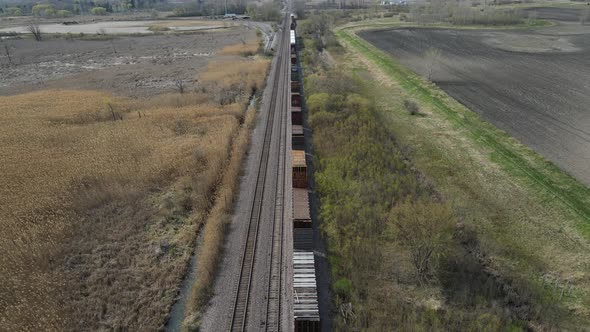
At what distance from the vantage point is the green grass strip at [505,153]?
29.3 m

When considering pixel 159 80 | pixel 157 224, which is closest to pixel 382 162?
pixel 157 224

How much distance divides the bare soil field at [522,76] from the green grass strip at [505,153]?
2053 millimetres

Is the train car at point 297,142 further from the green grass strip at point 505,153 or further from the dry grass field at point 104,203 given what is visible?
the green grass strip at point 505,153

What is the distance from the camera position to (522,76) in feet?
211


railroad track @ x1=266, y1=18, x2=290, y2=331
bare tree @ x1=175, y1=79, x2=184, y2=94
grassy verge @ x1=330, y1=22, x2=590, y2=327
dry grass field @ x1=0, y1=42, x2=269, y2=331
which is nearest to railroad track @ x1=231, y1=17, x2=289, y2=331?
railroad track @ x1=266, y1=18, x2=290, y2=331

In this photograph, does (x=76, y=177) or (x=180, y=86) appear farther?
(x=180, y=86)

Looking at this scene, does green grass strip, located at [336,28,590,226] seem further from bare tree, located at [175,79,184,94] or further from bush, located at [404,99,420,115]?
bare tree, located at [175,79,184,94]

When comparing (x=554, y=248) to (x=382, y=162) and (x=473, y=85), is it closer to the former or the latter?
(x=382, y=162)

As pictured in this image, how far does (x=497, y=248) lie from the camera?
2402 centimetres

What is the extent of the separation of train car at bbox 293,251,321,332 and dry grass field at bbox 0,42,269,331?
308 inches

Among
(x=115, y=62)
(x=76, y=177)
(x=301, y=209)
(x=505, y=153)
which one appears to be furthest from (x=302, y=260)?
(x=115, y=62)

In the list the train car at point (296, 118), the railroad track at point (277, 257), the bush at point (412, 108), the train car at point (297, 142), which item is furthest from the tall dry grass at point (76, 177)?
the bush at point (412, 108)

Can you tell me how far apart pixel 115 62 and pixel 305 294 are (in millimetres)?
92576

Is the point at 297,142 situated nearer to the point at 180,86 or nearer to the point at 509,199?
the point at 509,199
